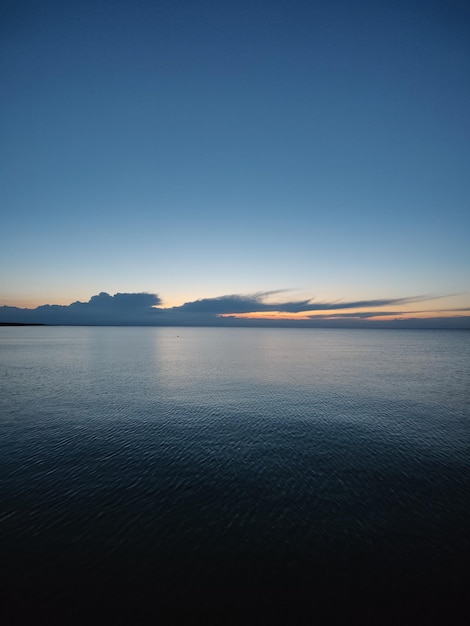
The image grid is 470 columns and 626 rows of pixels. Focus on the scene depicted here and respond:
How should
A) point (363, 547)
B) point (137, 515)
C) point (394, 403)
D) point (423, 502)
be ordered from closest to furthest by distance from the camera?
point (363, 547) → point (137, 515) → point (423, 502) → point (394, 403)

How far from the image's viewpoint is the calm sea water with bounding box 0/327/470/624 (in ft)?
62.8

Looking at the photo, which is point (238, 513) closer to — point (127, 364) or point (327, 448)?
point (327, 448)

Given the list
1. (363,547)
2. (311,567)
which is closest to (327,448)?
(363,547)

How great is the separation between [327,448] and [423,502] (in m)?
13.2

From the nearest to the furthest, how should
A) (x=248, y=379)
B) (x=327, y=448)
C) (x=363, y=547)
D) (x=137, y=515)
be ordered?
(x=363, y=547) → (x=137, y=515) → (x=327, y=448) → (x=248, y=379)

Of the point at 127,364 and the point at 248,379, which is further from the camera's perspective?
the point at 127,364

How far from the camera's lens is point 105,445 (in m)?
40.8

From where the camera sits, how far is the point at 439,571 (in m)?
20.8

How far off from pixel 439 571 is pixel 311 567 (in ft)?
31.0

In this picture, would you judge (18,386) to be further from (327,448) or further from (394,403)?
(394,403)

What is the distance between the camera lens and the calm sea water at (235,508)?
19.2 metres

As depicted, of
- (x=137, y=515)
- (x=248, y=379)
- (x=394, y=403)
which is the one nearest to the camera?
(x=137, y=515)

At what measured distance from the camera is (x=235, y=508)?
27.4 m

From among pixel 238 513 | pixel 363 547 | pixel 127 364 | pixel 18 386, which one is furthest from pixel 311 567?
pixel 127 364
